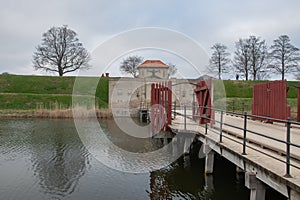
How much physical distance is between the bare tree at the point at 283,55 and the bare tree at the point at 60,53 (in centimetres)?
2736

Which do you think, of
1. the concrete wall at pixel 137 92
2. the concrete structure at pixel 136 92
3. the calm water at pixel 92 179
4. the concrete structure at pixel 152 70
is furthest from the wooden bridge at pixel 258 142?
the concrete structure at pixel 152 70

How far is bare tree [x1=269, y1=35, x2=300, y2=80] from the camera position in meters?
39.1

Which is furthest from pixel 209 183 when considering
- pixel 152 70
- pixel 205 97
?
pixel 152 70

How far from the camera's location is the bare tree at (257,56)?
41.9 m

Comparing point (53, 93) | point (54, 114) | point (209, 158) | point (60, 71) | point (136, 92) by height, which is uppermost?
point (60, 71)

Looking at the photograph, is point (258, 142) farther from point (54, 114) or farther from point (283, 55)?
point (283, 55)

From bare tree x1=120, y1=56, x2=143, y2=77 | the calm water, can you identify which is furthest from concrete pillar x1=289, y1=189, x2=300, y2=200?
bare tree x1=120, y1=56, x2=143, y2=77

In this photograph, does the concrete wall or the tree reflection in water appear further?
the concrete wall

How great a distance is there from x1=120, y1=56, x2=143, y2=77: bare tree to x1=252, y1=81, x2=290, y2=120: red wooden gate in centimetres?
4045

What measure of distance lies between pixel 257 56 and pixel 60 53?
29.5 meters

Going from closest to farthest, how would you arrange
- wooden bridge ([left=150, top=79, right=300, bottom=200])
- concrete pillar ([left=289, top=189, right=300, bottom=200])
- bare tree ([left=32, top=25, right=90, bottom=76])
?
concrete pillar ([left=289, top=189, right=300, bottom=200]) → wooden bridge ([left=150, top=79, right=300, bottom=200]) → bare tree ([left=32, top=25, right=90, bottom=76])

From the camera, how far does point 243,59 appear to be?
4319cm

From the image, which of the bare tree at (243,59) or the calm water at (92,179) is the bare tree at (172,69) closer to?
the bare tree at (243,59)

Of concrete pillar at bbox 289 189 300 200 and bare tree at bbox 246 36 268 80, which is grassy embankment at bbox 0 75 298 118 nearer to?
bare tree at bbox 246 36 268 80
